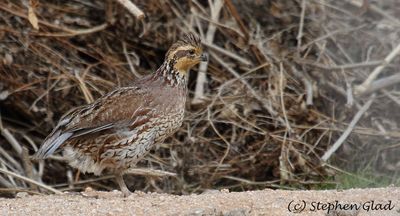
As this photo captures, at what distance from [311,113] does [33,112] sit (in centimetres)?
259

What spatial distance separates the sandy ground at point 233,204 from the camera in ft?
16.7

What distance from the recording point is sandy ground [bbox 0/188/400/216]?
5.10 metres

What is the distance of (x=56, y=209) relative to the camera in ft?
17.6

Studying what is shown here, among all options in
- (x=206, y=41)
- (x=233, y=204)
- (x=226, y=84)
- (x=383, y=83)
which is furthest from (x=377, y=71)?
(x=233, y=204)

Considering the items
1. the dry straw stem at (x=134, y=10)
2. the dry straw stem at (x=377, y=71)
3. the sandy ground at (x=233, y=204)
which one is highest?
the dry straw stem at (x=134, y=10)

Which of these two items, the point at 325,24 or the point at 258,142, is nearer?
the point at 258,142

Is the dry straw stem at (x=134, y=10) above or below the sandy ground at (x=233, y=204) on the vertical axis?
above

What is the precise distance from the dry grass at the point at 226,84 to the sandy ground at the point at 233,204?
6.02 feet

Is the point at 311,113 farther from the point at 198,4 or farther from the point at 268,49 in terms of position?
the point at 198,4

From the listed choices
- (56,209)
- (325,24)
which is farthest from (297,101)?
(56,209)

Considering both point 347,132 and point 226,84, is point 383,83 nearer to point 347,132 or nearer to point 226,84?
point 347,132

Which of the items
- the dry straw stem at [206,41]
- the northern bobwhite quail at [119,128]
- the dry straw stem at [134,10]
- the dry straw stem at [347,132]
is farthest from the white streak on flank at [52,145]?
the dry straw stem at [347,132]

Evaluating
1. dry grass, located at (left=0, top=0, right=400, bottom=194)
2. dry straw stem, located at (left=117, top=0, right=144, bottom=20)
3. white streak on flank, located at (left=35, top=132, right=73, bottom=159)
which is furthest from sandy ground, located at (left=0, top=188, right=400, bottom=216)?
dry grass, located at (left=0, top=0, right=400, bottom=194)

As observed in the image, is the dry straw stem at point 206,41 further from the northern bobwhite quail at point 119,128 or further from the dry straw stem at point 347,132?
the northern bobwhite quail at point 119,128
